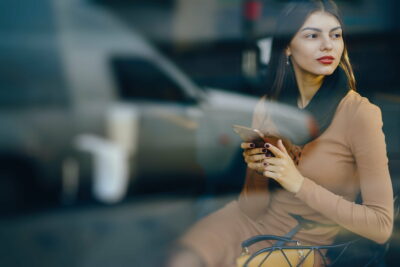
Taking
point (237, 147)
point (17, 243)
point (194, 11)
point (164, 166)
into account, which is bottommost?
point (17, 243)

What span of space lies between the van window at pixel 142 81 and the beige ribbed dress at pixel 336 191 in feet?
→ 5.21

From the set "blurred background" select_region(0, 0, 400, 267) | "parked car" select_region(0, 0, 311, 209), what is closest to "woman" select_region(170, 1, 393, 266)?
"blurred background" select_region(0, 0, 400, 267)

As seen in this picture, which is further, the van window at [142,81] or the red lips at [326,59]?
the van window at [142,81]

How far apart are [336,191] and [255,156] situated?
20 centimetres

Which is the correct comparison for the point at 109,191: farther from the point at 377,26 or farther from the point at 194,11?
the point at 377,26

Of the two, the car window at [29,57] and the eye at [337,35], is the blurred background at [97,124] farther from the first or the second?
the eye at [337,35]

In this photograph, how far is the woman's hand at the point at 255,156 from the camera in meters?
1.23

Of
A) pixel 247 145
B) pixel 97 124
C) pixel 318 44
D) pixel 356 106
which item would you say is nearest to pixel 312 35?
pixel 318 44

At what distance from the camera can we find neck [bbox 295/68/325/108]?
123cm

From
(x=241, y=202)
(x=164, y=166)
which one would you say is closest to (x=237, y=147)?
(x=241, y=202)

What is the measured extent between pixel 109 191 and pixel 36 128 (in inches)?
24.1

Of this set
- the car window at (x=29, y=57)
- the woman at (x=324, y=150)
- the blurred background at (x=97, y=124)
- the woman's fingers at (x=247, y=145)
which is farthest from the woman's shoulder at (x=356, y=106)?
the car window at (x=29, y=57)

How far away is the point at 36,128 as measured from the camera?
3436 mm

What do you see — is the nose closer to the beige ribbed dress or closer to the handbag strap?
the beige ribbed dress
